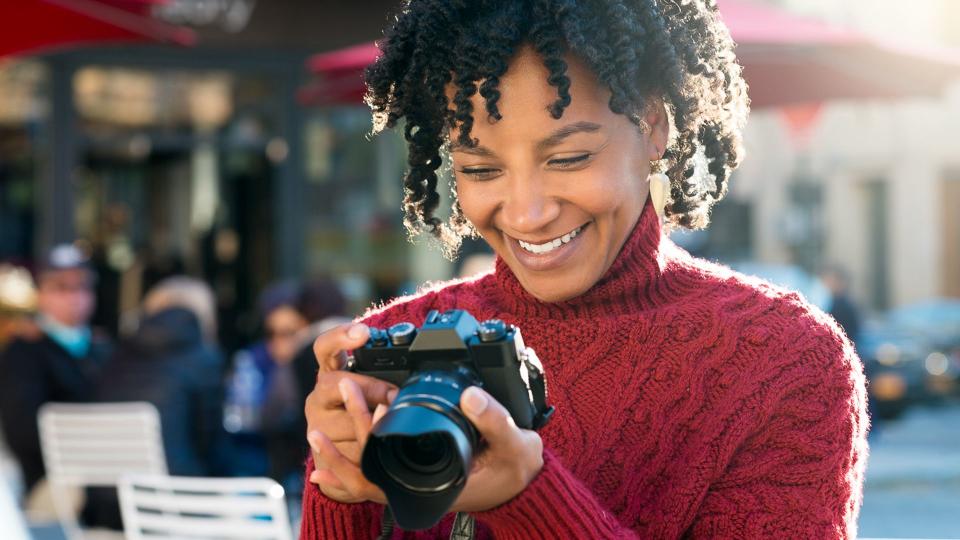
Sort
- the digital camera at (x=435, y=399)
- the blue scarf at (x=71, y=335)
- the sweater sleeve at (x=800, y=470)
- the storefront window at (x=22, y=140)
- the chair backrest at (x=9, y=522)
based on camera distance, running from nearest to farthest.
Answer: the digital camera at (x=435, y=399)
the chair backrest at (x=9, y=522)
the sweater sleeve at (x=800, y=470)
the blue scarf at (x=71, y=335)
the storefront window at (x=22, y=140)

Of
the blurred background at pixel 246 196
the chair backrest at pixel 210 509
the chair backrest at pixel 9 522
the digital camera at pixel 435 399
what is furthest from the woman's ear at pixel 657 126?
the blurred background at pixel 246 196

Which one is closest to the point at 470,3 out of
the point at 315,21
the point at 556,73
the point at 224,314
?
the point at 556,73

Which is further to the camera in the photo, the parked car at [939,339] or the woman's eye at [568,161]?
the parked car at [939,339]

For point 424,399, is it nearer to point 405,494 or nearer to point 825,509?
point 405,494

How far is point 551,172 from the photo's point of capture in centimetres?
184

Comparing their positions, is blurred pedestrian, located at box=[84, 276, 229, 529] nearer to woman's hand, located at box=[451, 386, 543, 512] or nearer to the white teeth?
the white teeth

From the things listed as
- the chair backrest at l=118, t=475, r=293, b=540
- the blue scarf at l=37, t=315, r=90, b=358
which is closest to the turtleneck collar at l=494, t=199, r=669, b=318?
the chair backrest at l=118, t=475, r=293, b=540

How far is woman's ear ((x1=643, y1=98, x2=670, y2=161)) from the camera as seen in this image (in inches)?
76.4

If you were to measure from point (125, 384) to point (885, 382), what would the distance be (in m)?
10.3

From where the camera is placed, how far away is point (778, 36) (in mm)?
5910

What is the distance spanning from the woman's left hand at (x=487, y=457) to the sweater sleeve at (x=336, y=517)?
0.16 meters

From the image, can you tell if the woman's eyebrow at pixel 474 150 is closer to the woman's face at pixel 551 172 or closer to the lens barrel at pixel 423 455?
the woman's face at pixel 551 172

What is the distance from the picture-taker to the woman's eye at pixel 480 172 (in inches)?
74.3

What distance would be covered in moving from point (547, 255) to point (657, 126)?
24cm
